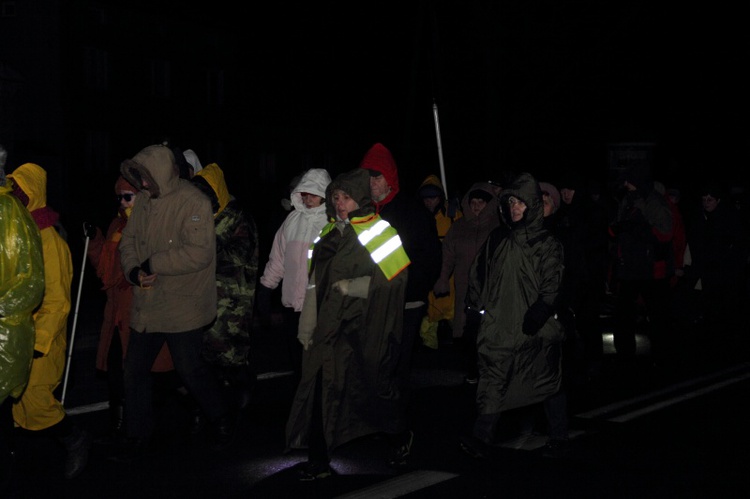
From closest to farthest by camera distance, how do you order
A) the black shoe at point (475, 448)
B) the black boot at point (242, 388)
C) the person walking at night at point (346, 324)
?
the person walking at night at point (346, 324) < the black shoe at point (475, 448) < the black boot at point (242, 388)

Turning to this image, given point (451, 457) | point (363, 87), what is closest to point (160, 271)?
point (451, 457)

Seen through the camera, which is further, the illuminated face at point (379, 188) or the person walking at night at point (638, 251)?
the person walking at night at point (638, 251)

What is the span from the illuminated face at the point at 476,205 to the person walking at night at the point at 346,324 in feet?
12.8

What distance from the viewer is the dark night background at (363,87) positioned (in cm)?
2967

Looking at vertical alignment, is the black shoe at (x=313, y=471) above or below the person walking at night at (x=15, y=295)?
below

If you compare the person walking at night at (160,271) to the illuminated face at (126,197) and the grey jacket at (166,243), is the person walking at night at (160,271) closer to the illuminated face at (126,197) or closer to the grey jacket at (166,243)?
the grey jacket at (166,243)

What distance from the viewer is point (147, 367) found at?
6.47 metres

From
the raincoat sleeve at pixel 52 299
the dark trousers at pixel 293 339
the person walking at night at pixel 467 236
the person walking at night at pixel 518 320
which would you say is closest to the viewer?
the raincoat sleeve at pixel 52 299

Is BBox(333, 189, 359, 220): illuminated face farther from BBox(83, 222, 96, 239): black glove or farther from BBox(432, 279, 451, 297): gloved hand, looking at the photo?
BBox(432, 279, 451, 297): gloved hand

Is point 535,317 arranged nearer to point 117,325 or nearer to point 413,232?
point 413,232

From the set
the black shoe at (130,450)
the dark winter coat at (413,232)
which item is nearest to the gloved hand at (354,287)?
the dark winter coat at (413,232)

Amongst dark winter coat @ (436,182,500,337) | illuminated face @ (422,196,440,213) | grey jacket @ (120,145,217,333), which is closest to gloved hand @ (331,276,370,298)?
grey jacket @ (120,145,217,333)

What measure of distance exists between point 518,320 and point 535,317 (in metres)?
0.16

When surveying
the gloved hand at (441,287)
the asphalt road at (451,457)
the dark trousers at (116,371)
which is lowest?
the asphalt road at (451,457)
